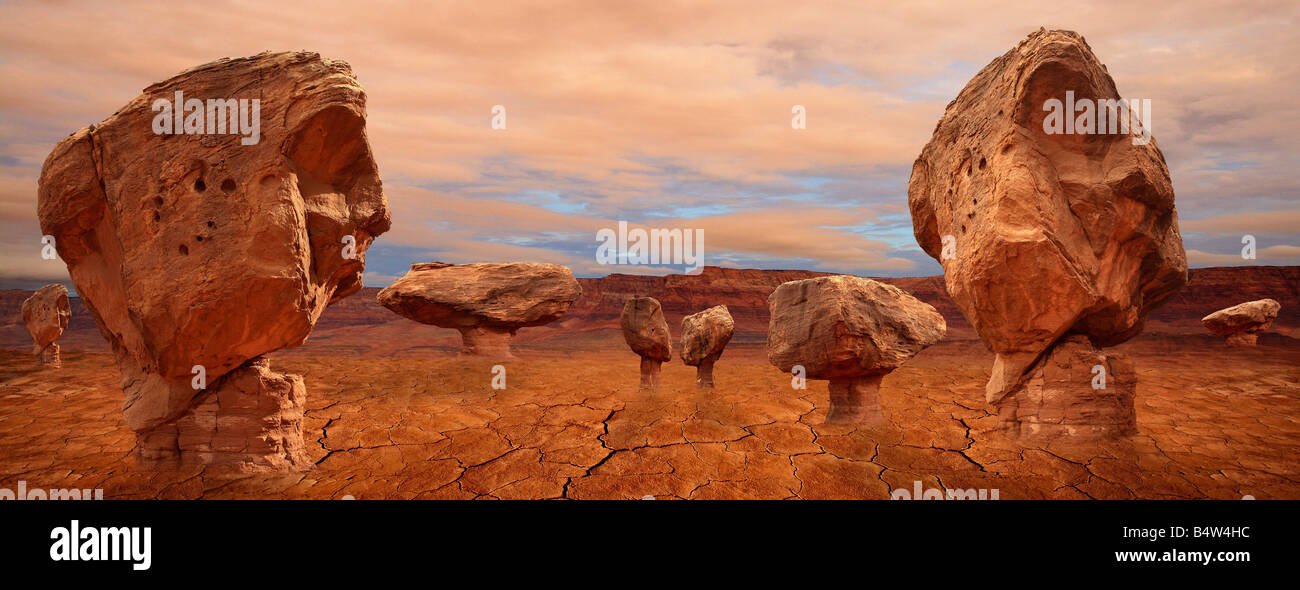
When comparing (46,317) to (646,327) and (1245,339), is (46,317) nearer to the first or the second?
(646,327)

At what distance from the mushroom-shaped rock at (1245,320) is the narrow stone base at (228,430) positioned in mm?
17996

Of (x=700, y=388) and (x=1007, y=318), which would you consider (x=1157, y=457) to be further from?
(x=700, y=388)

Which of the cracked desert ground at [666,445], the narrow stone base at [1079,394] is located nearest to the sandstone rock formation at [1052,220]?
the narrow stone base at [1079,394]

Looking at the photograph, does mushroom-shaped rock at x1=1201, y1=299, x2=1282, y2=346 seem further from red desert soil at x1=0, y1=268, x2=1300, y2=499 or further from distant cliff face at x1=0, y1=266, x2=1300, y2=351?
distant cliff face at x1=0, y1=266, x2=1300, y2=351

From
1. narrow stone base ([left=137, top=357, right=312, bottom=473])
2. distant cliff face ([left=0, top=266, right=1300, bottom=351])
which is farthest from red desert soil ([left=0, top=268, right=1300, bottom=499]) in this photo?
distant cliff face ([left=0, top=266, right=1300, bottom=351])

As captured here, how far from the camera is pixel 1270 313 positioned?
38.1 feet

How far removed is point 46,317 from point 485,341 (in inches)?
294

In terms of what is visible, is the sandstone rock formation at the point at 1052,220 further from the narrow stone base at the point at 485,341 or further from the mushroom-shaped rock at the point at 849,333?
the narrow stone base at the point at 485,341

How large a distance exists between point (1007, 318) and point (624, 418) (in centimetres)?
397

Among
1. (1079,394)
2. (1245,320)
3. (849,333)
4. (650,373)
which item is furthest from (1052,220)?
(1245,320)

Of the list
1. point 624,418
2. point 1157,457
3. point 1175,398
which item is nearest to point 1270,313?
point 1175,398

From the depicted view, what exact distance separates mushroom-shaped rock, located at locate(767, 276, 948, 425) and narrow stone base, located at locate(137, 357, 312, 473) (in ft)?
14.8

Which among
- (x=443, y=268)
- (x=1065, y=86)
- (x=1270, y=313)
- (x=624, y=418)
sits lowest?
(x=624, y=418)

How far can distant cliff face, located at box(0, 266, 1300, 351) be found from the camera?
17.7m
